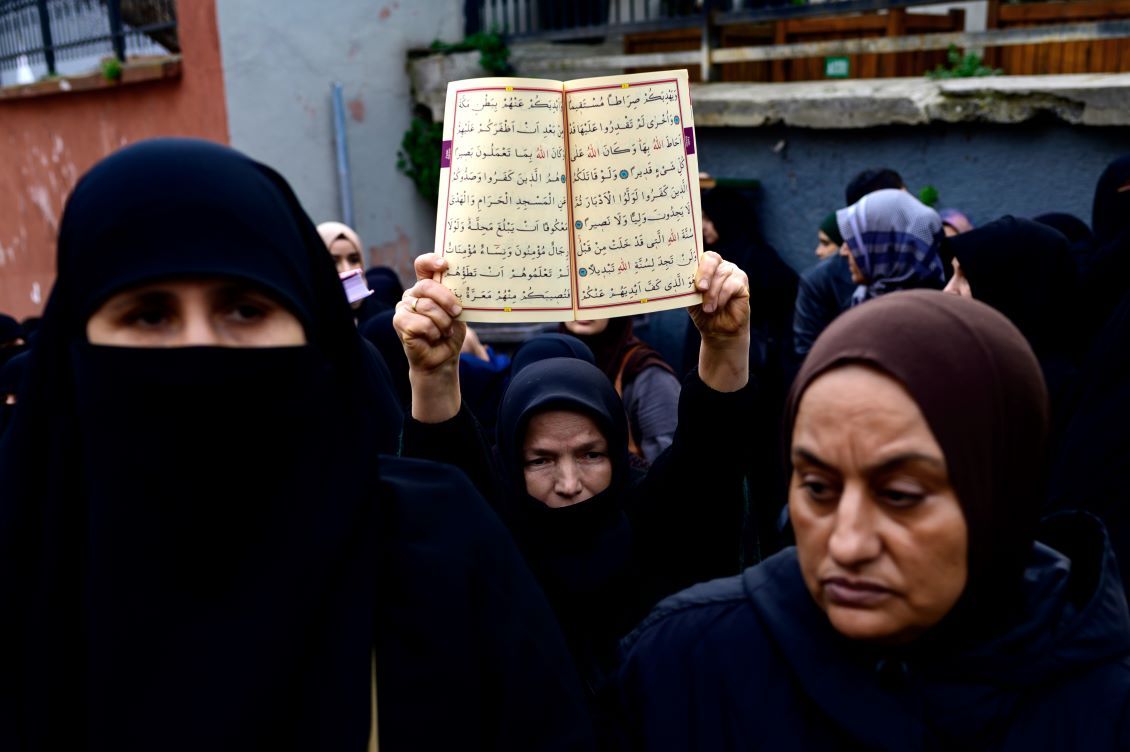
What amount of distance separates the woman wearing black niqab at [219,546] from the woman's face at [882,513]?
1.38ft

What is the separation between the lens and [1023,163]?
18.6 ft

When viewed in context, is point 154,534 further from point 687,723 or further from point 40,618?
point 687,723

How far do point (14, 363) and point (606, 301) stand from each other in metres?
2.31

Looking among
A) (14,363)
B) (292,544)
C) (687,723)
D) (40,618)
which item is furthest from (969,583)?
(14,363)

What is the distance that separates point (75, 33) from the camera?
1138 centimetres

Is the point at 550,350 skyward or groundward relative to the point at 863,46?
groundward

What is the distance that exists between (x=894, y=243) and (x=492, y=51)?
495 centimetres

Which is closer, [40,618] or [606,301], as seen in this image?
[40,618]

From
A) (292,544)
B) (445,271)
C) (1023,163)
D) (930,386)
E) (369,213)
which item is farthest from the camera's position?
(369,213)

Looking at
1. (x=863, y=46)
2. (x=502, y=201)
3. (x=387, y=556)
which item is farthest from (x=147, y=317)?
(x=863, y=46)

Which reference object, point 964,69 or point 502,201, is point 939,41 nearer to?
point 964,69

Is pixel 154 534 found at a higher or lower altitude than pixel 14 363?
higher

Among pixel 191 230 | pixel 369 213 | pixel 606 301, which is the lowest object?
pixel 369 213

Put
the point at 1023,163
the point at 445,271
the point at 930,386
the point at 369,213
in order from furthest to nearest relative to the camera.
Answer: the point at 369,213, the point at 1023,163, the point at 445,271, the point at 930,386
